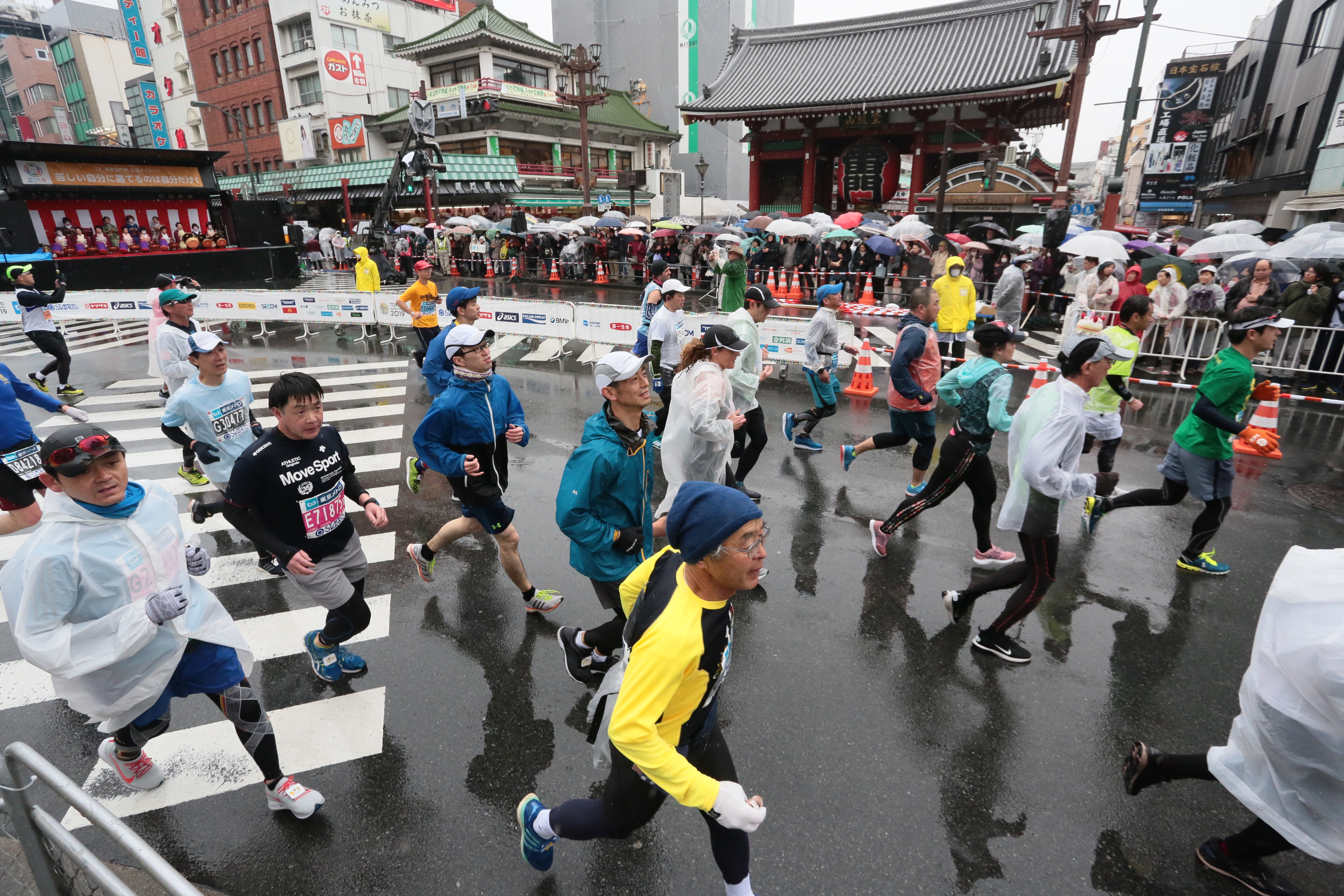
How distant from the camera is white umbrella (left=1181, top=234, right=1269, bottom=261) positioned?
12.4m

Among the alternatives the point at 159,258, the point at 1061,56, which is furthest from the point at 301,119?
the point at 1061,56

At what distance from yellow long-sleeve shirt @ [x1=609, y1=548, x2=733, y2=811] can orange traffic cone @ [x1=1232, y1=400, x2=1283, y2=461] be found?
29.6 ft

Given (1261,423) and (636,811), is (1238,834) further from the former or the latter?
(1261,423)

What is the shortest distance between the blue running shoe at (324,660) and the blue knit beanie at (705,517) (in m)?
3.01

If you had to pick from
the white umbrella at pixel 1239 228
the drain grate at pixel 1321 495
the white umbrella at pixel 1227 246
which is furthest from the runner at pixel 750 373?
the white umbrella at pixel 1239 228

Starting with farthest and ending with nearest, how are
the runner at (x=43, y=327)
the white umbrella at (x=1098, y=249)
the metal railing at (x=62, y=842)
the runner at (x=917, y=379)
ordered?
the white umbrella at (x=1098, y=249), the runner at (x=43, y=327), the runner at (x=917, y=379), the metal railing at (x=62, y=842)

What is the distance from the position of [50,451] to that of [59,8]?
4286 inches

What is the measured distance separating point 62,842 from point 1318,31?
3869 centimetres

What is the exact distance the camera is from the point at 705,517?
2064 mm

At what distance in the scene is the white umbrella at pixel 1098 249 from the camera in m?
11.0

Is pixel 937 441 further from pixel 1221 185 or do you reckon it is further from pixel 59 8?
pixel 59 8

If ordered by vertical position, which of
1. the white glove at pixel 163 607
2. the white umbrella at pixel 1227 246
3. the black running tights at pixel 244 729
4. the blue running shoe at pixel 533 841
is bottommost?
the blue running shoe at pixel 533 841

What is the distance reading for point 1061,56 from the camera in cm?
2462

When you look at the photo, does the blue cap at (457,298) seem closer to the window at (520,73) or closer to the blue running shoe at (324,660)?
the blue running shoe at (324,660)
